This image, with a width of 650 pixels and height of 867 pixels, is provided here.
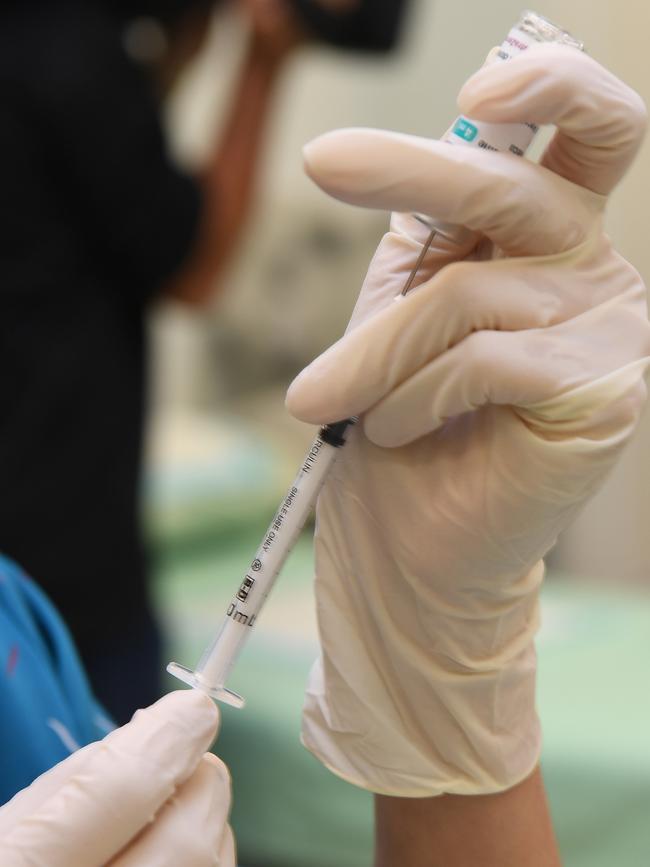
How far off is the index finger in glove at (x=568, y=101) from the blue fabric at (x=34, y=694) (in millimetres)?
481

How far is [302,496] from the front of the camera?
2.06 feet

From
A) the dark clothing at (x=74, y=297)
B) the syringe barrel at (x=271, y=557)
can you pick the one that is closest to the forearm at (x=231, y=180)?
the dark clothing at (x=74, y=297)

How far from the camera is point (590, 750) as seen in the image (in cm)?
125

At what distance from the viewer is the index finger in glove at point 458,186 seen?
1.69ft

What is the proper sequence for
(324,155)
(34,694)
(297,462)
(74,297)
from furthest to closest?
1. (297,462)
2. (74,297)
3. (34,694)
4. (324,155)

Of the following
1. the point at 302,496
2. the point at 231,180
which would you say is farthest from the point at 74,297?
the point at 302,496

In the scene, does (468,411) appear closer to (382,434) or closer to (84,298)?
(382,434)

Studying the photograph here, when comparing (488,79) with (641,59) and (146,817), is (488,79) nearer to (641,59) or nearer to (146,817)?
(146,817)

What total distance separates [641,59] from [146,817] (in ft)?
3.00

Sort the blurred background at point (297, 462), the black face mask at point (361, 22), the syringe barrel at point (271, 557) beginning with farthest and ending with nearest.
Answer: the black face mask at point (361, 22) → the blurred background at point (297, 462) → the syringe barrel at point (271, 557)

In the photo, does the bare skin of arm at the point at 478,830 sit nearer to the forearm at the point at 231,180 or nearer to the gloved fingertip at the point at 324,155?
the gloved fingertip at the point at 324,155

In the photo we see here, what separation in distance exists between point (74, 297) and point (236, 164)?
1.43 feet

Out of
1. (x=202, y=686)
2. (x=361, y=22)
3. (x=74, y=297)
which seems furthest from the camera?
(x=361, y=22)

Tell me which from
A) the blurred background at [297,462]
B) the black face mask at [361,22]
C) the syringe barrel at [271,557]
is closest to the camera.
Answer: the syringe barrel at [271,557]
